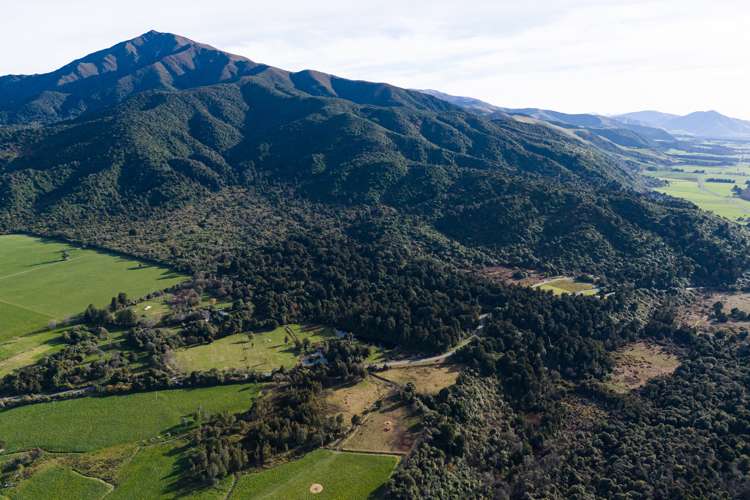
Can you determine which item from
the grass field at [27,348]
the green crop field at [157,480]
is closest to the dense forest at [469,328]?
the green crop field at [157,480]

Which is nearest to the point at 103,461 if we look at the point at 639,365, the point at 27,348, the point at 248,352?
the point at 248,352

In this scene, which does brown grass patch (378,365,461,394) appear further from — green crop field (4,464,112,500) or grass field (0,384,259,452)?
green crop field (4,464,112,500)

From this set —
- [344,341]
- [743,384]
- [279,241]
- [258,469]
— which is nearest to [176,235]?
[279,241]

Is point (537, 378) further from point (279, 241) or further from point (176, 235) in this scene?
point (176, 235)

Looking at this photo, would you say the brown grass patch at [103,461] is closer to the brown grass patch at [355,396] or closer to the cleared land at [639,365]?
the brown grass patch at [355,396]

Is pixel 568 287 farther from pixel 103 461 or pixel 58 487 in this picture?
pixel 58 487
